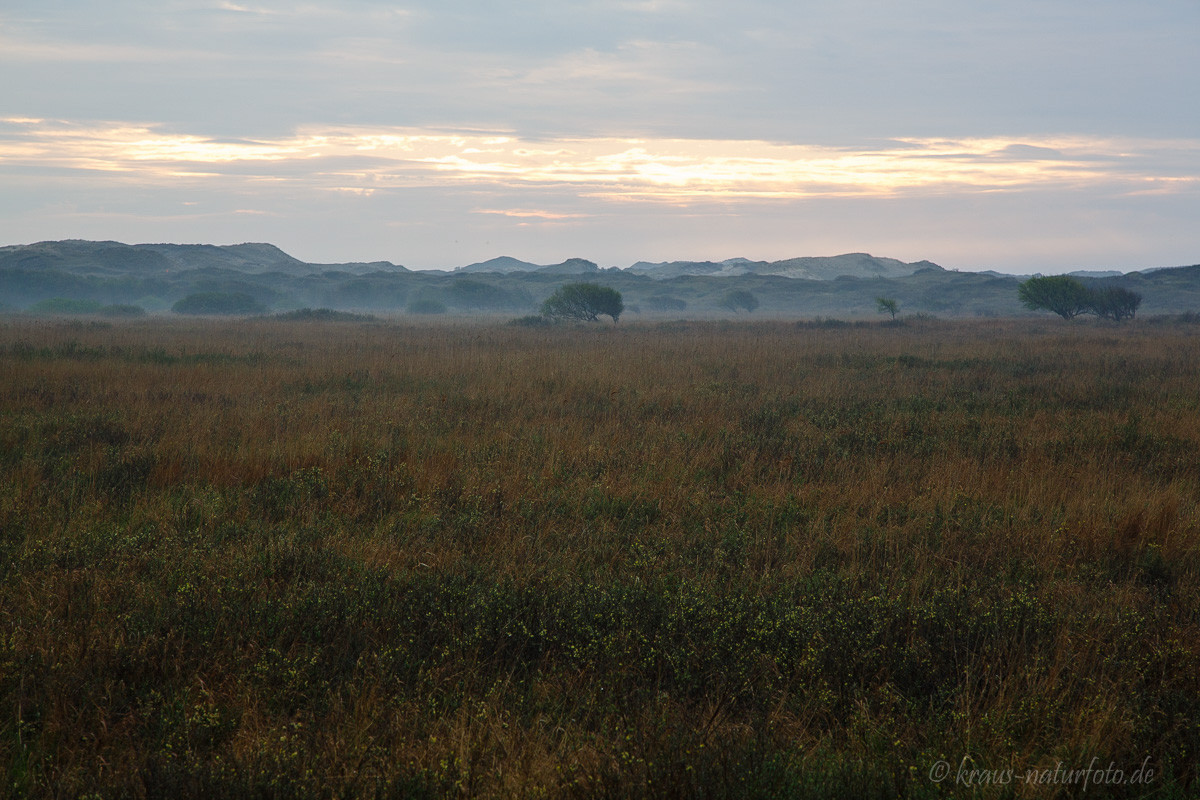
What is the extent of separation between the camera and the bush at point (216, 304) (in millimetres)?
87025

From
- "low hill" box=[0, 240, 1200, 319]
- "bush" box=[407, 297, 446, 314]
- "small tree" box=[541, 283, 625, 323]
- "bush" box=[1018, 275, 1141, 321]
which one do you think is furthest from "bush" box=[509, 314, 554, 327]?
"bush" box=[407, 297, 446, 314]

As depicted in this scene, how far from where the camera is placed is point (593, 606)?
4.60 meters

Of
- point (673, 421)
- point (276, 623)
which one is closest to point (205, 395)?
point (673, 421)

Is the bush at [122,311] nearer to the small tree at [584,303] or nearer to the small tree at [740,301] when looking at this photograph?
the small tree at [584,303]

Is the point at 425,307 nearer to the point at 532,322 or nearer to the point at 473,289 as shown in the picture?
the point at 473,289

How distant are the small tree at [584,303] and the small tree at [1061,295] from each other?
3075 centimetres

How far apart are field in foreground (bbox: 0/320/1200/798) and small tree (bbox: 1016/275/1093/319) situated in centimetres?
4911

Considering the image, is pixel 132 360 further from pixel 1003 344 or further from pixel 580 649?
pixel 1003 344

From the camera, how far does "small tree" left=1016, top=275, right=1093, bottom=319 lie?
5256cm

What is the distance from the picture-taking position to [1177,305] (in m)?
89.9

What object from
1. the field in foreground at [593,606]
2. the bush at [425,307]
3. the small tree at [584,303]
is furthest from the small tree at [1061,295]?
the bush at [425,307]

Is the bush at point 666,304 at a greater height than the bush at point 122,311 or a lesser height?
greater

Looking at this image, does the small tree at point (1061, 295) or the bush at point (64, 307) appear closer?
the small tree at point (1061, 295)

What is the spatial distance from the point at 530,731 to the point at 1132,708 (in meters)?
2.87
